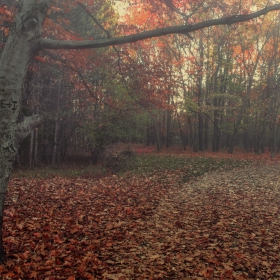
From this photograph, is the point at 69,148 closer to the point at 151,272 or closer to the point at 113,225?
the point at 113,225

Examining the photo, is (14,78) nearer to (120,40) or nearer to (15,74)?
(15,74)

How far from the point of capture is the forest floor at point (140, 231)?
4.23 meters

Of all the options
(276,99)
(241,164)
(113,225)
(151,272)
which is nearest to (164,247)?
(151,272)

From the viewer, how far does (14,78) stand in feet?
12.7

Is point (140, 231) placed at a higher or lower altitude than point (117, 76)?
lower

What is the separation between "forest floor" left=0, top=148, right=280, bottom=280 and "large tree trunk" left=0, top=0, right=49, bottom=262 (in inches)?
45.8

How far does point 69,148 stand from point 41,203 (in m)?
16.8

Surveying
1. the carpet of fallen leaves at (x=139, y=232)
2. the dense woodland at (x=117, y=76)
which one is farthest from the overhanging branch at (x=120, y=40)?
the carpet of fallen leaves at (x=139, y=232)

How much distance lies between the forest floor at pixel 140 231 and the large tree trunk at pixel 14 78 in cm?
116

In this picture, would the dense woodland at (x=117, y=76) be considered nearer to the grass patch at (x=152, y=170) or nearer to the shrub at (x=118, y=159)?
the shrub at (x=118, y=159)

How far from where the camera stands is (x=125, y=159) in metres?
15.3

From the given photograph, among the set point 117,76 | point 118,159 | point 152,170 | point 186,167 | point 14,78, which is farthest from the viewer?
point 186,167

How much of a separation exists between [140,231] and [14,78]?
411 cm

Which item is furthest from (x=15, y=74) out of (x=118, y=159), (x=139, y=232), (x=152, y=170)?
(x=152, y=170)
